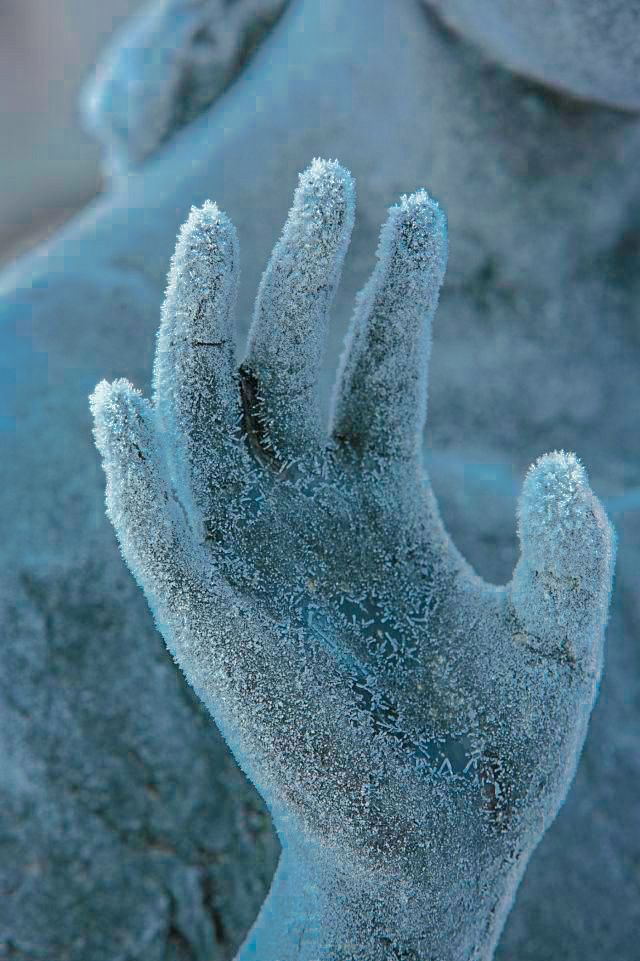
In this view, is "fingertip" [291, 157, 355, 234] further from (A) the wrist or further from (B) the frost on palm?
(A) the wrist

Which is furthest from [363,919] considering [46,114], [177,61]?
[46,114]

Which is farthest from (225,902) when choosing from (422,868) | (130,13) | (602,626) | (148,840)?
(130,13)

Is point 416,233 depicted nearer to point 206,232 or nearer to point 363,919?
point 206,232

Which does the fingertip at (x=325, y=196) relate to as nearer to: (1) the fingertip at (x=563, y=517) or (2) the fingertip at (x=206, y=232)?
(2) the fingertip at (x=206, y=232)

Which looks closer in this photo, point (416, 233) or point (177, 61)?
point (416, 233)

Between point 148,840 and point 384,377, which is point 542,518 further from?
point 148,840
